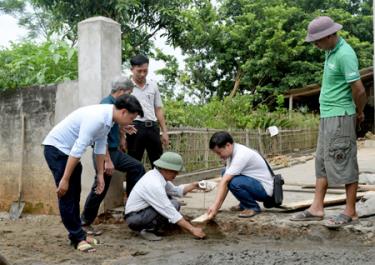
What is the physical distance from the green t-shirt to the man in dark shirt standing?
1.81 meters

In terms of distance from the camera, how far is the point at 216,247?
3.87m

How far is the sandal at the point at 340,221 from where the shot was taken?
3.79 meters

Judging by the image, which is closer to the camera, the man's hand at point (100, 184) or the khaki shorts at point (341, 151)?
the khaki shorts at point (341, 151)

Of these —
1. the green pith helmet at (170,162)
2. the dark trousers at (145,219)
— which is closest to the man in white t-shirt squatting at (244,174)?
the green pith helmet at (170,162)

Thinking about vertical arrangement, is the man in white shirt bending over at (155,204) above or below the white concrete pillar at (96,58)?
below

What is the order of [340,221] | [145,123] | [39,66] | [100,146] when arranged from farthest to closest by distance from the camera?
[39,66]
[145,123]
[100,146]
[340,221]

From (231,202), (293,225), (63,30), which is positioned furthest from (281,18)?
(293,225)

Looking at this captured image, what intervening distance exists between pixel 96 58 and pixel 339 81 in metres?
2.57

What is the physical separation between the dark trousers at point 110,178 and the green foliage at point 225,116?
387cm

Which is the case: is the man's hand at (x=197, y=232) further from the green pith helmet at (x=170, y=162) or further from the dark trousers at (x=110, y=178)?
the dark trousers at (x=110, y=178)

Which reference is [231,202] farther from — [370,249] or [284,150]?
[284,150]

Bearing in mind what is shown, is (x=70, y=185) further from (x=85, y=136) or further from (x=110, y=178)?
(x=110, y=178)

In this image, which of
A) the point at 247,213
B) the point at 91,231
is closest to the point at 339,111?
the point at 247,213

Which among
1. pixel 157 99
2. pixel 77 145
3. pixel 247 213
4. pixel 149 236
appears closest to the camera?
pixel 77 145
